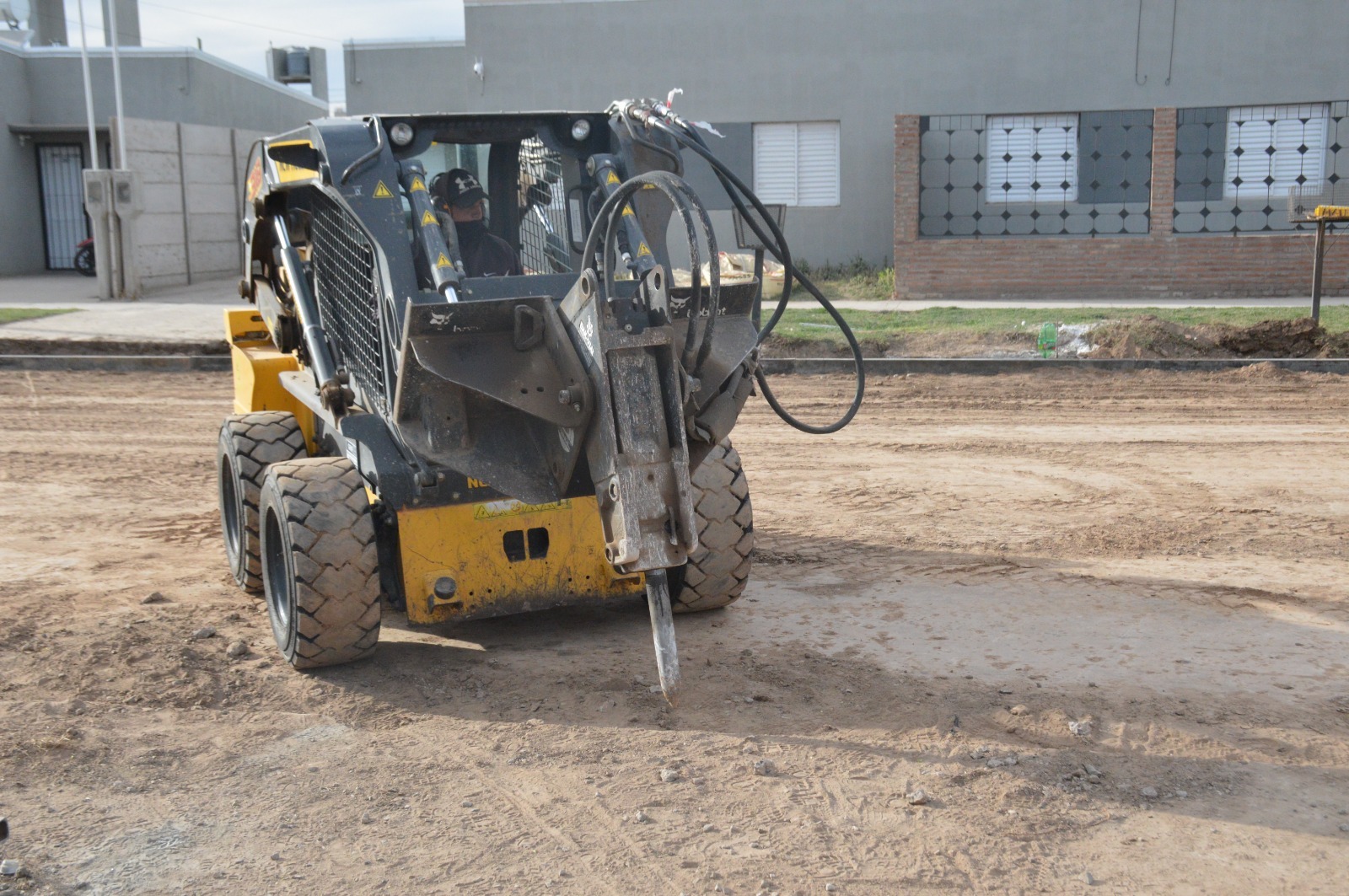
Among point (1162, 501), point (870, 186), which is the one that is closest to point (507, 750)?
point (1162, 501)

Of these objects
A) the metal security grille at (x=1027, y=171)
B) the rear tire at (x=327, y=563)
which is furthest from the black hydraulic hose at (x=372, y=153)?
the metal security grille at (x=1027, y=171)

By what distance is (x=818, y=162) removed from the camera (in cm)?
2166

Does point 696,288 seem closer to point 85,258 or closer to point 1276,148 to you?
point 1276,148

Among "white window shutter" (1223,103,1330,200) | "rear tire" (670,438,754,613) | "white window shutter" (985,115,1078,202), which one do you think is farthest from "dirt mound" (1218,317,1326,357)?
"rear tire" (670,438,754,613)

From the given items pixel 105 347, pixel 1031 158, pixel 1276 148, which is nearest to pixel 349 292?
pixel 105 347

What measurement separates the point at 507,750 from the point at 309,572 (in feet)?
3.81

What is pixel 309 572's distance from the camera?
17.3 feet

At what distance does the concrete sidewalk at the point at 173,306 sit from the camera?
15.7 metres

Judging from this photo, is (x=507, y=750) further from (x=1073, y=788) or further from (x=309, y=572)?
(x=1073, y=788)

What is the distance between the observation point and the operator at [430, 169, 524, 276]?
5.93 m

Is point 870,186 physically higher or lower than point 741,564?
higher

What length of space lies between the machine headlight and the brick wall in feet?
47.8

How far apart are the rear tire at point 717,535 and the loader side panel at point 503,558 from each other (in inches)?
11.8

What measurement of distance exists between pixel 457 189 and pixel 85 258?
70.4 ft
